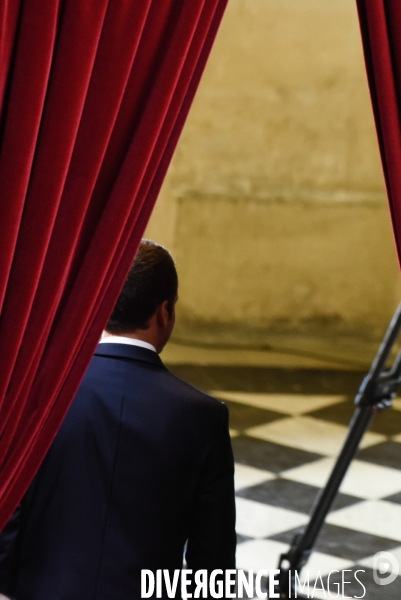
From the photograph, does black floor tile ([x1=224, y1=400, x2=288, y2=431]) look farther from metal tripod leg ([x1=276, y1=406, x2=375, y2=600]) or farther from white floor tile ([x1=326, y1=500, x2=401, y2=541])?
metal tripod leg ([x1=276, y1=406, x2=375, y2=600])

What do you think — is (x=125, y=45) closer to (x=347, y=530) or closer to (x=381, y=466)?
(x=347, y=530)

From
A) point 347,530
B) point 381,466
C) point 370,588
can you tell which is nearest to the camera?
point 370,588

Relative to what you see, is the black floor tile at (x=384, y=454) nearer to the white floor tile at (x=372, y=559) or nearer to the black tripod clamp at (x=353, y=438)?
the white floor tile at (x=372, y=559)

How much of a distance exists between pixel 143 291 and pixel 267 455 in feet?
11.0

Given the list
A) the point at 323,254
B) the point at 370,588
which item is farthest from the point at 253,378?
the point at 370,588

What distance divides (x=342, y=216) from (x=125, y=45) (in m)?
5.90

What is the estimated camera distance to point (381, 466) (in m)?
5.29

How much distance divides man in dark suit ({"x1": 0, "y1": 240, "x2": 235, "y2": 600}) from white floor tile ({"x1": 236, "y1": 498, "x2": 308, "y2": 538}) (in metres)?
2.28

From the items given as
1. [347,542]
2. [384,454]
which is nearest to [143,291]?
[347,542]

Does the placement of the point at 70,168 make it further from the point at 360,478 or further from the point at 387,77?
the point at 360,478

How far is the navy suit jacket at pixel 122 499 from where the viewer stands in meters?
2.04

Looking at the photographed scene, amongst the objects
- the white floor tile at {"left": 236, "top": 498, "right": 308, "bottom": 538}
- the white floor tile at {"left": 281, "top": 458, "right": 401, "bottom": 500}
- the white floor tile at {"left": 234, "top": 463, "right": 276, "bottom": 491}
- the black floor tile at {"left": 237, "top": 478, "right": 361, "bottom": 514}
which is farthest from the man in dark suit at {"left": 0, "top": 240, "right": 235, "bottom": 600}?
the white floor tile at {"left": 281, "top": 458, "right": 401, "bottom": 500}

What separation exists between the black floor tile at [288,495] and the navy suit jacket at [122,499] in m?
2.63

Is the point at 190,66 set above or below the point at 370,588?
above
